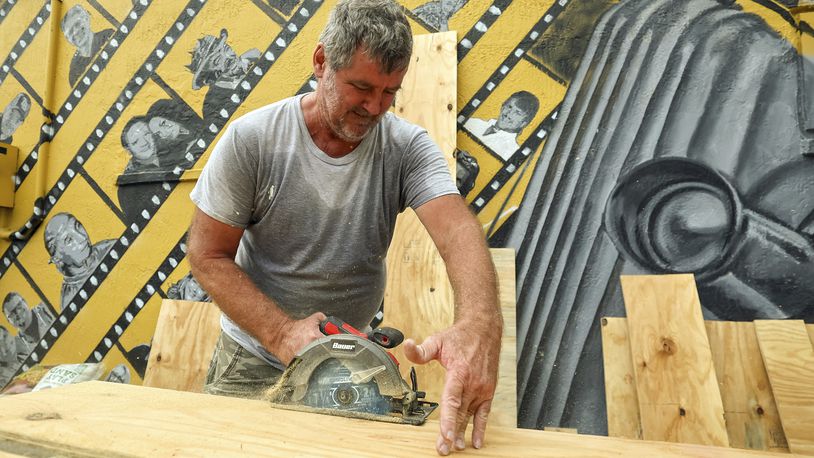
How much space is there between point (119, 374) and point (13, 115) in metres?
2.16

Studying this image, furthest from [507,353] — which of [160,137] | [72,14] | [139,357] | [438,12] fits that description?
[72,14]

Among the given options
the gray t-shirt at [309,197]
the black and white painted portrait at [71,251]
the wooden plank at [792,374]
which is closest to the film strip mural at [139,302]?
the black and white painted portrait at [71,251]

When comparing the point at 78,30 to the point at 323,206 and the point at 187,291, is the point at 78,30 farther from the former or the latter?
the point at 323,206

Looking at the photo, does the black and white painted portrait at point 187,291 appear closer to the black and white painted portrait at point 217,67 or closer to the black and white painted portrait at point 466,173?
the black and white painted portrait at point 217,67

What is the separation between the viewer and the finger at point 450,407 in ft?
3.29

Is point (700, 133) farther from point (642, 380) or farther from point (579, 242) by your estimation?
point (642, 380)

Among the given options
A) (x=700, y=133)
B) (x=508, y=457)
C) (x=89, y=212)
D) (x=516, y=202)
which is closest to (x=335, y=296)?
(x=508, y=457)

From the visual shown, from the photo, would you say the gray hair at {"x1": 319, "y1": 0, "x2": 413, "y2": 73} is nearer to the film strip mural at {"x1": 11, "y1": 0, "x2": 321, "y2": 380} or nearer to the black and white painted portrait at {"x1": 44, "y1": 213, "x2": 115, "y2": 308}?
the film strip mural at {"x1": 11, "y1": 0, "x2": 321, "y2": 380}

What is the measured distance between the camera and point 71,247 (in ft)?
11.6

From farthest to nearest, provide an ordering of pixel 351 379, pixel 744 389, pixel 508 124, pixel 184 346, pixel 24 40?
1. pixel 24 40
2. pixel 184 346
3. pixel 508 124
4. pixel 744 389
5. pixel 351 379

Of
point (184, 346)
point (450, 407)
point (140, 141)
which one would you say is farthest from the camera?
point (140, 141)

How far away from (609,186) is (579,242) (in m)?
0.30

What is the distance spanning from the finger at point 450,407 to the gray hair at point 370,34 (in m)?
0.90

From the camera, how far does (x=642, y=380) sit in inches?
81.2
